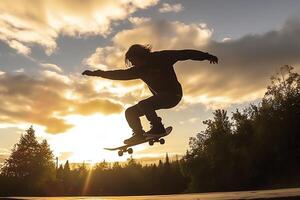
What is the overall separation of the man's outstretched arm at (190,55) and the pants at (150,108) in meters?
1.06

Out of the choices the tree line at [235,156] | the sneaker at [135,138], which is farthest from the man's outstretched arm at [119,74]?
the tree line at [235,156]

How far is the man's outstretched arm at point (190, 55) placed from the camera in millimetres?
11258

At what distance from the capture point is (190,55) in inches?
443

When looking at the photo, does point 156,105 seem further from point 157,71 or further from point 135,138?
point 135,138

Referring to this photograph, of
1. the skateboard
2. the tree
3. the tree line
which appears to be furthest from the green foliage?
the skateboard

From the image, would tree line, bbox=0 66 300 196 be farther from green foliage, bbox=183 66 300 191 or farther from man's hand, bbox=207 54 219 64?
man's hand, bbox=207 54 219 64

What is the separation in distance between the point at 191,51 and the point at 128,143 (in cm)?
385

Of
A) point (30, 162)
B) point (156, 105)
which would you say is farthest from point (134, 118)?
point (30, 162)

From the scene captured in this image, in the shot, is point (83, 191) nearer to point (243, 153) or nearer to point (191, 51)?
point (243, 153)

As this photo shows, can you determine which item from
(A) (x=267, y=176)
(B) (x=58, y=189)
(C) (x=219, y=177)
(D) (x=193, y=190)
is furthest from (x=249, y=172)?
(B) (x=58, y=189)

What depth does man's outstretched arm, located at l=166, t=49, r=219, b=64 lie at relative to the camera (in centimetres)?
1126

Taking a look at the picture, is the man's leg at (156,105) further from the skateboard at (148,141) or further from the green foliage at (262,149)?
the green foliage at (262,149)

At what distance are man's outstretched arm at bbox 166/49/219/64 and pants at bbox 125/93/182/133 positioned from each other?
1059mm

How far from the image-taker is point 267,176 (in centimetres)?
7319
